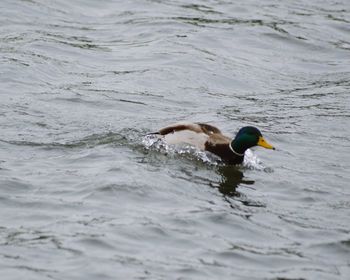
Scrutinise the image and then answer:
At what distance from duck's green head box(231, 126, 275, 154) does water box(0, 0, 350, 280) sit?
25 cm

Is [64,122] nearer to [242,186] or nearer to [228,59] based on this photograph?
[242,186]

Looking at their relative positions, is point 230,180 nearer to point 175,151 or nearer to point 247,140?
point 247,140

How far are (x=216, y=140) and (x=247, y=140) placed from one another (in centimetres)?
38

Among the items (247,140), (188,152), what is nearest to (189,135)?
Result: (188,152)

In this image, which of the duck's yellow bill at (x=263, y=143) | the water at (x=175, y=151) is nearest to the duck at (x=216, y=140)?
the duck's yellow bill at (x=263, y=143)

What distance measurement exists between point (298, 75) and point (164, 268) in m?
8.18

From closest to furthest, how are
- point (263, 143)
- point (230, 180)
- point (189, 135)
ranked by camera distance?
point (230, 180) < point (263, 143) < point (189, 135)

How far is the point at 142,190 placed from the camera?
33.8ft

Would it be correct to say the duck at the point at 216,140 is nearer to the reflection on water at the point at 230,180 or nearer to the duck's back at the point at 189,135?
the duck's back at the point at 189,135

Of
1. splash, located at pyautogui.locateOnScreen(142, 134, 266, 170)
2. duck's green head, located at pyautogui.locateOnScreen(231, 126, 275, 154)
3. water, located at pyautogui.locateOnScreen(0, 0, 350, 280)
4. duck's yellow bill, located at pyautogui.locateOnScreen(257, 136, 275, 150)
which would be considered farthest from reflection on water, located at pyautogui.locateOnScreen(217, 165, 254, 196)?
duck's yellow bill, located at pyautogui.locateOnScreen(257, 136, 275, 150)

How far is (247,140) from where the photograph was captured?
11.9 metres

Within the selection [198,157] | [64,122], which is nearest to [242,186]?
[198,157]

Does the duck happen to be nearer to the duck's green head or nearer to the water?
the duck's green head

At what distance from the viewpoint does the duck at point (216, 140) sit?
11.9 meters
